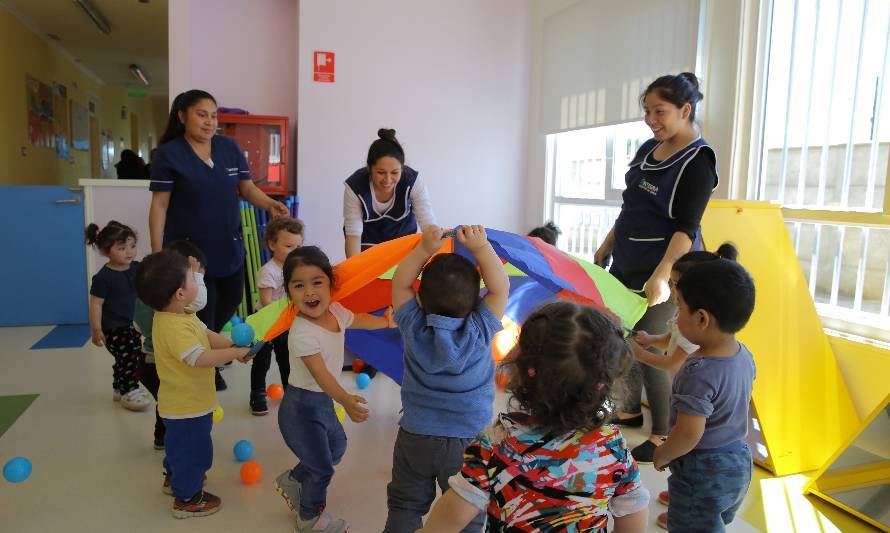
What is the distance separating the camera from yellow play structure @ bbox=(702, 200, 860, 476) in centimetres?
252

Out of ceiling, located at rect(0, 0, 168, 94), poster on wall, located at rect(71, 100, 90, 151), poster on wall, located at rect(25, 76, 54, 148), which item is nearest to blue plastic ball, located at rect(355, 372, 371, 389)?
ceiling, located at rect(0, 0, 168, 94)

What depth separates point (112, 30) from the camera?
805 centimetres

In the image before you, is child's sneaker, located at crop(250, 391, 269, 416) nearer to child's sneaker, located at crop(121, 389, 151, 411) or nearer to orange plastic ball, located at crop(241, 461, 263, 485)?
child's sneaker, located at crop(121, 389, 151, 411)

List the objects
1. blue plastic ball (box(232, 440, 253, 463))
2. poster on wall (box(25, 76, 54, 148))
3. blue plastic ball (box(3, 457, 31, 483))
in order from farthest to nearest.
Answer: poster on wall (box(25, 76, 54, 148)), blue plastic ball (box(232, 440, 253, 463)), blue plastic ball (box(3, 457, 31, 483))

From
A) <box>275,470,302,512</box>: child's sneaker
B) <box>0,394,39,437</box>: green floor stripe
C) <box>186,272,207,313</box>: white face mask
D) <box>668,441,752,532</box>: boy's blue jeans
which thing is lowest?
<box>0,394,39,437</box>: green floor stripe

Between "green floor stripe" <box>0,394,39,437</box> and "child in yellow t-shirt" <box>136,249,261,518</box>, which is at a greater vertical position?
"child in yellow t-shirt" <box>136,249,261,518</box>

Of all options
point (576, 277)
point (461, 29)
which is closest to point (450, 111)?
point (461, 29)

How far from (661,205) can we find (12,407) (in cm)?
311

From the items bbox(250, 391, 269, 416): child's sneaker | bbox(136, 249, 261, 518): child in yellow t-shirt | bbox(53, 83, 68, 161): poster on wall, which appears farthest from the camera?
bbox(53, 83, 68, 161): poster on wall

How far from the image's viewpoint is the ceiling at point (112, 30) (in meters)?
6.92

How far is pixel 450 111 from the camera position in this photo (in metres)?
5.03

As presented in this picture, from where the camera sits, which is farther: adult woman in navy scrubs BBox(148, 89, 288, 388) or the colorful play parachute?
adult woman in navy scrubs BBox(148, 89, 288, 388)

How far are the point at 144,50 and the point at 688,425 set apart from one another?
9821 mm

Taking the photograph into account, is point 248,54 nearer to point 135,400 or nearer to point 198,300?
point 135,400
